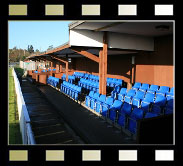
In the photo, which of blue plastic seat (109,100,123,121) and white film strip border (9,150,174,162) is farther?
blue plastic seat (109,100,123,121)

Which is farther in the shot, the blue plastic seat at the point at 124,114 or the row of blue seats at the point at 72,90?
the row of blue seats at the point at 72,90

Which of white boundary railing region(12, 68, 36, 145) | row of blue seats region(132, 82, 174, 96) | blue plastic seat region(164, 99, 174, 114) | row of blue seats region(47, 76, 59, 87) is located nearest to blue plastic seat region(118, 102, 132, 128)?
blue plastic seat region(164, 99, 174, 114)

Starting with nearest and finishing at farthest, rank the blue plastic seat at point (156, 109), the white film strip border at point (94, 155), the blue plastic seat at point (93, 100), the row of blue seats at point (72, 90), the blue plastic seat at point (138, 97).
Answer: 1. the white film strip border at point (94, 155)
2. the blue plastic seat at point (156, 109)
3. the blue plastic seat at point (138, 97)
4. the blue plastic seat at point (93, 100)
5. the row of blue seats at point (72, 90)

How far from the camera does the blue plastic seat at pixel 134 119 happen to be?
518 centimetres

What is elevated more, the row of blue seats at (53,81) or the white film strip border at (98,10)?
the white film strip border at (98,10)

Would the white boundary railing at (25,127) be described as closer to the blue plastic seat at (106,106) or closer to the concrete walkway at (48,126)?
the concrete walkway at (48,126)

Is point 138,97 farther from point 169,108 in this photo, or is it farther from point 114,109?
point 114,109

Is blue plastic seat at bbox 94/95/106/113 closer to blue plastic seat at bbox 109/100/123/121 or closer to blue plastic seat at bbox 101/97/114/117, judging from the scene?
blue plastic seat at bbox 101/97/114/117

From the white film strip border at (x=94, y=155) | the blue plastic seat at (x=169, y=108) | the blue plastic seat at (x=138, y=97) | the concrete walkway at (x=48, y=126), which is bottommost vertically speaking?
the concrete walkway at (x=48, y=126)

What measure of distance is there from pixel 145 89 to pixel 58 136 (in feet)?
18.5

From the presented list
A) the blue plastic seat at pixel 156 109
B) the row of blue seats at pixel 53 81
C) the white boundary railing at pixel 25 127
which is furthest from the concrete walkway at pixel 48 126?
the row of blue seats at pixel 53 81

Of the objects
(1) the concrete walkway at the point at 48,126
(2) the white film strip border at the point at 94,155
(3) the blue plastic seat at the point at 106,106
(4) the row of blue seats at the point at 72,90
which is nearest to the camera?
(2) the white film strip border at the point at 94,155

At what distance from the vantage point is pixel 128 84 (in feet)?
44.8

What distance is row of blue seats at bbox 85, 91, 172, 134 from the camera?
527 cm
